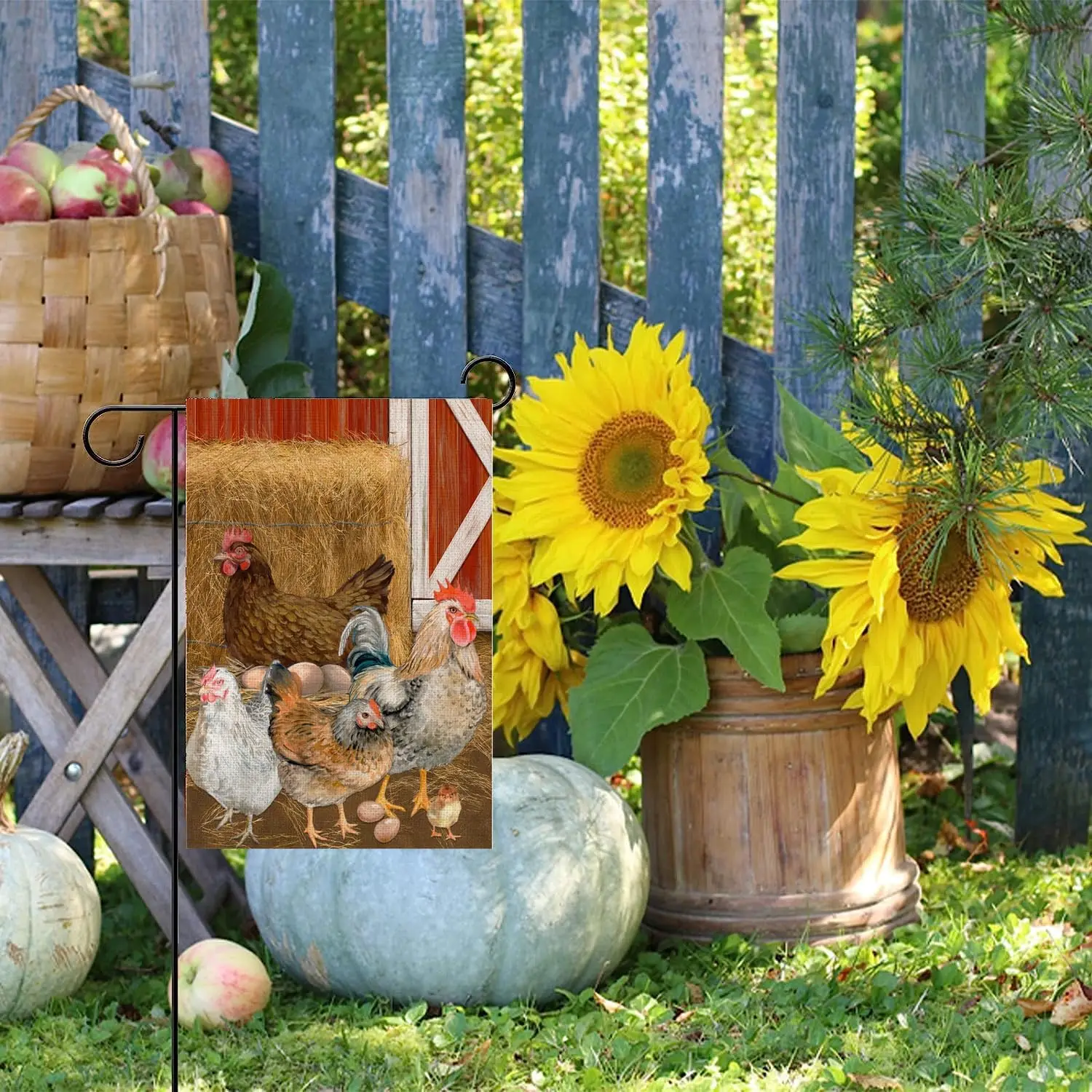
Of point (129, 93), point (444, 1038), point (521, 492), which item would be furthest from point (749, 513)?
point (129, 93)

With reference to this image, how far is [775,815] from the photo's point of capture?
2941 millimetres

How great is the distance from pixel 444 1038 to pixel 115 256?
1.49 m

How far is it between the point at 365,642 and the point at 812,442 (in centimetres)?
120

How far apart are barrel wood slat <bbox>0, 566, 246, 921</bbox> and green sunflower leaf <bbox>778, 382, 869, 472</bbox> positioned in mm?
1279

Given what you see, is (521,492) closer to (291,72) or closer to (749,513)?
(749,513)

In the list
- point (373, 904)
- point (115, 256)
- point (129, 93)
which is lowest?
point (373, 904)

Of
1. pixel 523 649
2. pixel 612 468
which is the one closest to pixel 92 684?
pixel 523 649

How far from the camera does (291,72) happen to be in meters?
3.37

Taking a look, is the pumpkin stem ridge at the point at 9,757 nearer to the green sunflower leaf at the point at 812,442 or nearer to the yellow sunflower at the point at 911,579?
the yellow sunflower at the point at 911,579

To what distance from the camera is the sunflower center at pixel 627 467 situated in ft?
9.32

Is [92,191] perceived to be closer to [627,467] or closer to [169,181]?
[169,181]

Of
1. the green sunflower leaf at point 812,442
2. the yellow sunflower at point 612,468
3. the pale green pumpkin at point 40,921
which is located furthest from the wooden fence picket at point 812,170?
the pale green pumpkin at point 40,921

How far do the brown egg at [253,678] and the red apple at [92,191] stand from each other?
1.21 m

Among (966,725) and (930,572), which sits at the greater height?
(930,572)
